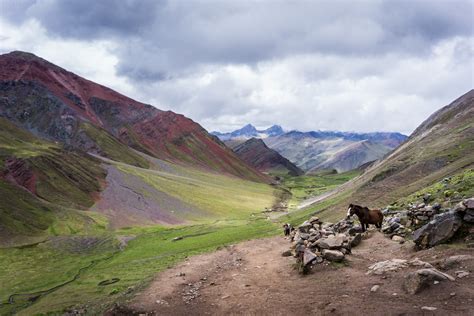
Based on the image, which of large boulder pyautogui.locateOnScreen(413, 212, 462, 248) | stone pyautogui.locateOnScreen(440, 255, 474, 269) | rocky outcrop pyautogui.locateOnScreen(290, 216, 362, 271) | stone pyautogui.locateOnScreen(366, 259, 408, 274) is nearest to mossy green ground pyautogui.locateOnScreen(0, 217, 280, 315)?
rocky outcrop pyautogui.locateOnScreen(290, 216, 362, 271)

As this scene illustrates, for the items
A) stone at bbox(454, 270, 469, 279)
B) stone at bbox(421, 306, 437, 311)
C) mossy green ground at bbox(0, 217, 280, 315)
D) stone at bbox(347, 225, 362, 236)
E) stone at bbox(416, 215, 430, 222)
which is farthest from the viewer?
mossy green ground at bbox(0, 217, 280, 315)

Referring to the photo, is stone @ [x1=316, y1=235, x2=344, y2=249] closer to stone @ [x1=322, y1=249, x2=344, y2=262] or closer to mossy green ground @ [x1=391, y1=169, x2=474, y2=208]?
stone @ [x1=322, y1=249, x2=344, y2=262]

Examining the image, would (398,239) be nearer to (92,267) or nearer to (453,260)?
(453,260)

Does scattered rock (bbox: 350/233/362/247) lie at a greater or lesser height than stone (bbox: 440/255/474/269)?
lesser

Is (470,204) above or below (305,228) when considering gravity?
above

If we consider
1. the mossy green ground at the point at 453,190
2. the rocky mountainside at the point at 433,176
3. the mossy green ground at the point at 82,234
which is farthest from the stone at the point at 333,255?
the mossy green ground at the point at 82,234

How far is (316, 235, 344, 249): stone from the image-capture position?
98.7 feet

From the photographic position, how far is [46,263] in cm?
6494

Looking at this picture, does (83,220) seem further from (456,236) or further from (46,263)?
(456,236)

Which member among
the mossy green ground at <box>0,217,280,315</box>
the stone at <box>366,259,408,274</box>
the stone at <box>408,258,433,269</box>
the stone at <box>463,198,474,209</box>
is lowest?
the mossy green ground at <box>0,217,280,315</box>

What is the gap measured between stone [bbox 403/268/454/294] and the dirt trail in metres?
0.33

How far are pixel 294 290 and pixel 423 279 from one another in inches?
315

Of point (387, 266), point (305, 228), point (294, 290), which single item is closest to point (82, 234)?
point (305, 228)

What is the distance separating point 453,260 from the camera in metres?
22.7
